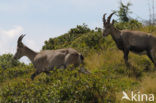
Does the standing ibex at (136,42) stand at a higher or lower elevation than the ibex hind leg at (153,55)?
higher

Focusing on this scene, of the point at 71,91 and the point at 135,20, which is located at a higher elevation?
the point at 135,20

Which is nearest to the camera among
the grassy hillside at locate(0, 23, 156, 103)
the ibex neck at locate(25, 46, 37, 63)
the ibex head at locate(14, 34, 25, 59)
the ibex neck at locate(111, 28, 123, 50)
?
the grassy hillside at locate(0, 23, 156, 103)

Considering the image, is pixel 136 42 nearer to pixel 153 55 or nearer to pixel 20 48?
pixel 153 55

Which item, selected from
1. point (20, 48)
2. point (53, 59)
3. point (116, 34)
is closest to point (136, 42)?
point (116, 34)

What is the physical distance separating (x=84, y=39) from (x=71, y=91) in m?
11.2

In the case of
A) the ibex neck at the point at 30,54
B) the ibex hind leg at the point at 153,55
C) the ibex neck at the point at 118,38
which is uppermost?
the ibex neck at the point at 118,38

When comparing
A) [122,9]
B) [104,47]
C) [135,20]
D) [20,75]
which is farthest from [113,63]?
[122,9]

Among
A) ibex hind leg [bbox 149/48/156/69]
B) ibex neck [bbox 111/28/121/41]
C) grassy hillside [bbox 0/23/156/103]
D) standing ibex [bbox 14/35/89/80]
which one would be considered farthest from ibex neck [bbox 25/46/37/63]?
ibex hind leg [bbox 149/48/156/69]

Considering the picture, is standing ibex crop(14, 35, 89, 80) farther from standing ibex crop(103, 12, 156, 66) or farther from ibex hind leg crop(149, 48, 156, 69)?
ibex hind leg crop(149, 48, 156, 69)

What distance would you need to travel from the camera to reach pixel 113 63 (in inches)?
541

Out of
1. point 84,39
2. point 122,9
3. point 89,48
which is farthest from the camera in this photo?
point 122,9

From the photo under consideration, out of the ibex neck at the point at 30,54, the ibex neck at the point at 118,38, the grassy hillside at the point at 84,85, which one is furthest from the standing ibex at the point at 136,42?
the ibex neck at the point at 30,54

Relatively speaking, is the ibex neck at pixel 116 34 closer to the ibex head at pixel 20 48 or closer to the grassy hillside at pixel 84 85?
the grassy hillside at pixel 84 85

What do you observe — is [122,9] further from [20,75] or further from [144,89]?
[144,89]
